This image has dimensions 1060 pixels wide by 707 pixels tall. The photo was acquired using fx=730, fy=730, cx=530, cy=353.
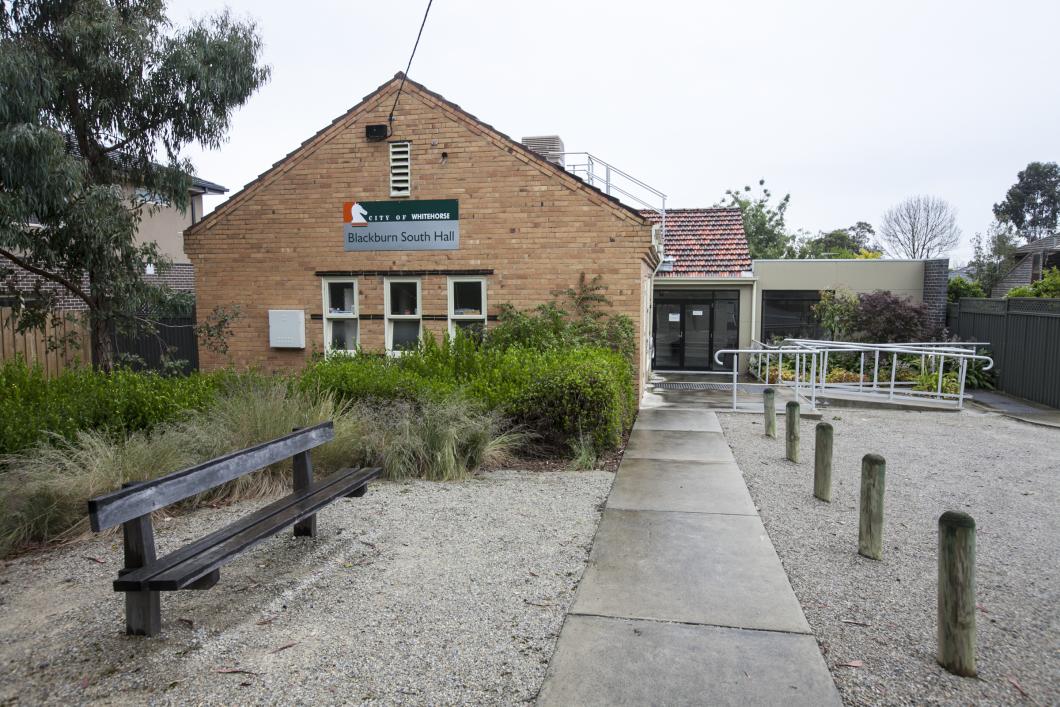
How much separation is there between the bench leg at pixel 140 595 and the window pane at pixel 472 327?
8.58 meters

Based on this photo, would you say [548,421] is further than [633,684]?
Yes

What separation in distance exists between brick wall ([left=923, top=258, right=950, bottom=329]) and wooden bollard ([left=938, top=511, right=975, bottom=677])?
56.9 ft

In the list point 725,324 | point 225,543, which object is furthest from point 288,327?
point 725,324

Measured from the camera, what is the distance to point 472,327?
12781mm

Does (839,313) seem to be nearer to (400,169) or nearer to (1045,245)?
(400,169)

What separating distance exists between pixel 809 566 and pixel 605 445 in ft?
12.4

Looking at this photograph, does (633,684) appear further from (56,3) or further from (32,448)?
(56,3)

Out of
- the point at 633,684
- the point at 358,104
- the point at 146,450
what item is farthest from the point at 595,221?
the point at 633,684

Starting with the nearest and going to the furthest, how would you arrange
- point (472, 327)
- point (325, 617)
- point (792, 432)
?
point (325, 617) < point (792, 432) < point (472, 327)

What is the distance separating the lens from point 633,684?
3.52 metres

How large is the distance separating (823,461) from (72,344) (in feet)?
35.4

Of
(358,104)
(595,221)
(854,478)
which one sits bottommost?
(854,478)

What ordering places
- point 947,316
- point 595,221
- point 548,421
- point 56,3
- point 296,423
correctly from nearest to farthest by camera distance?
point 296,423 → point 548,421 → point 56,3 → point 595,221 → point 947,316

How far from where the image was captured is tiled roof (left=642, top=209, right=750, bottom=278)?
19016 millimetres
